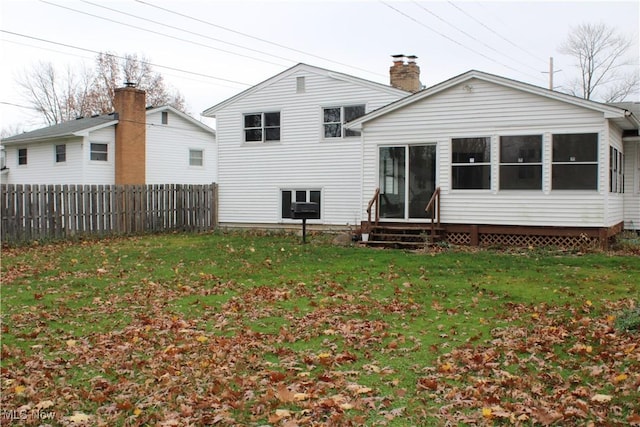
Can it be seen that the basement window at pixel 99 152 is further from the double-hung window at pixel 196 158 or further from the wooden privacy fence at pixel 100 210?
the wooden privacy fence at pixel 100 210

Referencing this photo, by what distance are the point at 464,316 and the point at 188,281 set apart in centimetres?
559

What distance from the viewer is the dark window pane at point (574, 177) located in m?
15.2

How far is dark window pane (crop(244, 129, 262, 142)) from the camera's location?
22497mm

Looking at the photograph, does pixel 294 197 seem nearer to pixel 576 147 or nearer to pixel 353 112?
pixel 353 112

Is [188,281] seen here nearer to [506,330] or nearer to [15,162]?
[506,330]

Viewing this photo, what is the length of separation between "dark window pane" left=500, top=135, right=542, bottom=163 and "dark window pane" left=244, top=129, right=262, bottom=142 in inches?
383

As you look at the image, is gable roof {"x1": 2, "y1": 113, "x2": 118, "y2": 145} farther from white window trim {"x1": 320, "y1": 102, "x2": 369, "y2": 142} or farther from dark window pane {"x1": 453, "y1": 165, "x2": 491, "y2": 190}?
dark window pane {"x1": 453, "y1": 165, "x2": 491, "y2": 190}

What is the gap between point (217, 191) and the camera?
23312mm

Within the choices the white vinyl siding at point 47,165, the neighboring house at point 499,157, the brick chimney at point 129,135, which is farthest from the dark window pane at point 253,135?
the white vinyl siding at point 47,165

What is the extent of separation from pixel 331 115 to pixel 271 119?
2526mm

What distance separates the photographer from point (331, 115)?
21094 mm

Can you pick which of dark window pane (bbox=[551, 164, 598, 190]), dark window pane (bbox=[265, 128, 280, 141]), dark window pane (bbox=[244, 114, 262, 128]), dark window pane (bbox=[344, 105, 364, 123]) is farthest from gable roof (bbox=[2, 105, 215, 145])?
dark window pane (bbox=[551, 164, 598, 190])

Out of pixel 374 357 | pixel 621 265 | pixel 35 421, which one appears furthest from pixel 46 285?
pixel 621 265

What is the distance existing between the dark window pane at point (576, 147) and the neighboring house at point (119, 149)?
19.0 meters
